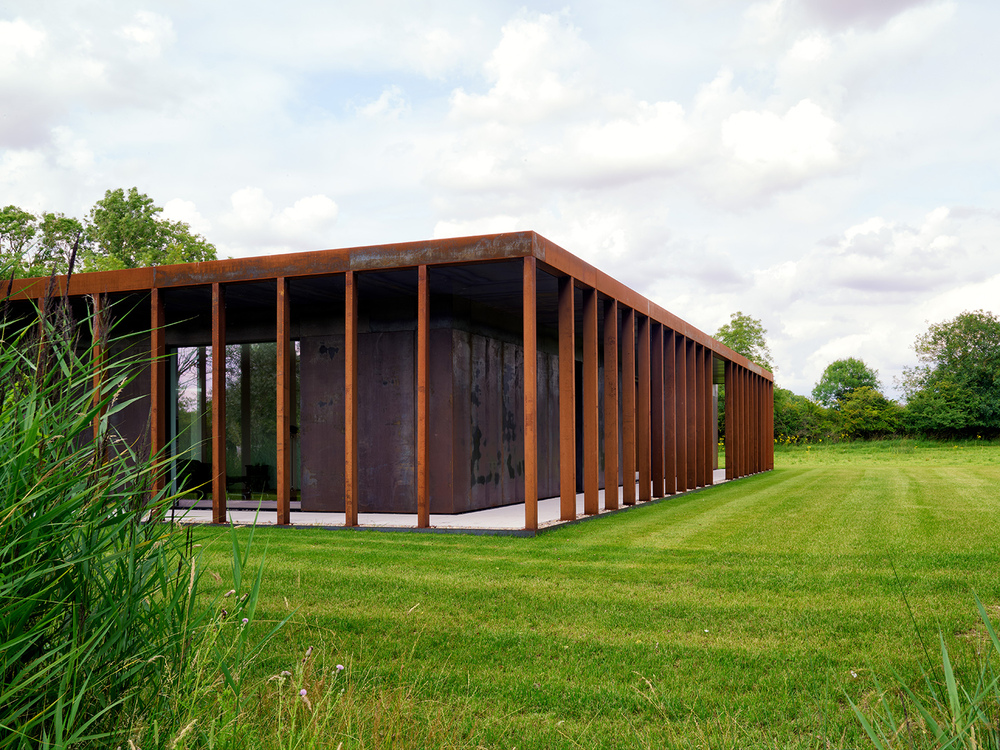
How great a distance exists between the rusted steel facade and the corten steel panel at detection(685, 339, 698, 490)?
2.09 ft

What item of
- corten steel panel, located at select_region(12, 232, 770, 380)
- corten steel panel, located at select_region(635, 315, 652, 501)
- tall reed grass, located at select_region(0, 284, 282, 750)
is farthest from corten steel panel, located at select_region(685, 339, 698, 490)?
tall reed grass, located at select_region(0, 284, 282, 750)

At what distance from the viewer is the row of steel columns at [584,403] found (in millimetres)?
9383

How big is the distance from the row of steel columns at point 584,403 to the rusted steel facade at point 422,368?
0.03 m

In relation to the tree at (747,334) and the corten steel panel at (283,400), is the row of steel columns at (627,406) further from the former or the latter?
the tree at (747,334)

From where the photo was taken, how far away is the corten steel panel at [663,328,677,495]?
15.2 m

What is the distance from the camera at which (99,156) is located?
2128 centimetres

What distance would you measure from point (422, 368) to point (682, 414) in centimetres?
851

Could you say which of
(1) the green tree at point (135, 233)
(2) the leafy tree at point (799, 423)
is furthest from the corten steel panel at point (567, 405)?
(2) the leafy tree at point (799, 423)

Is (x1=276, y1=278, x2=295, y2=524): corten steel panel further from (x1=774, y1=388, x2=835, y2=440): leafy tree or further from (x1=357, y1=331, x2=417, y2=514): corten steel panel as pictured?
(x1=774, y1=388, x2=835, y2=440): leafy tree

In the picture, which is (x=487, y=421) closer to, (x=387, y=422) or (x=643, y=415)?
(x=387, y=422)

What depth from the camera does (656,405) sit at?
A: 49.2 feet

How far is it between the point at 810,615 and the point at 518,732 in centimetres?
265

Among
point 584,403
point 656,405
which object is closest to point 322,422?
A: point 584,403

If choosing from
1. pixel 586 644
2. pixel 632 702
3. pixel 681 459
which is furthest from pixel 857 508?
pixel 632 702
